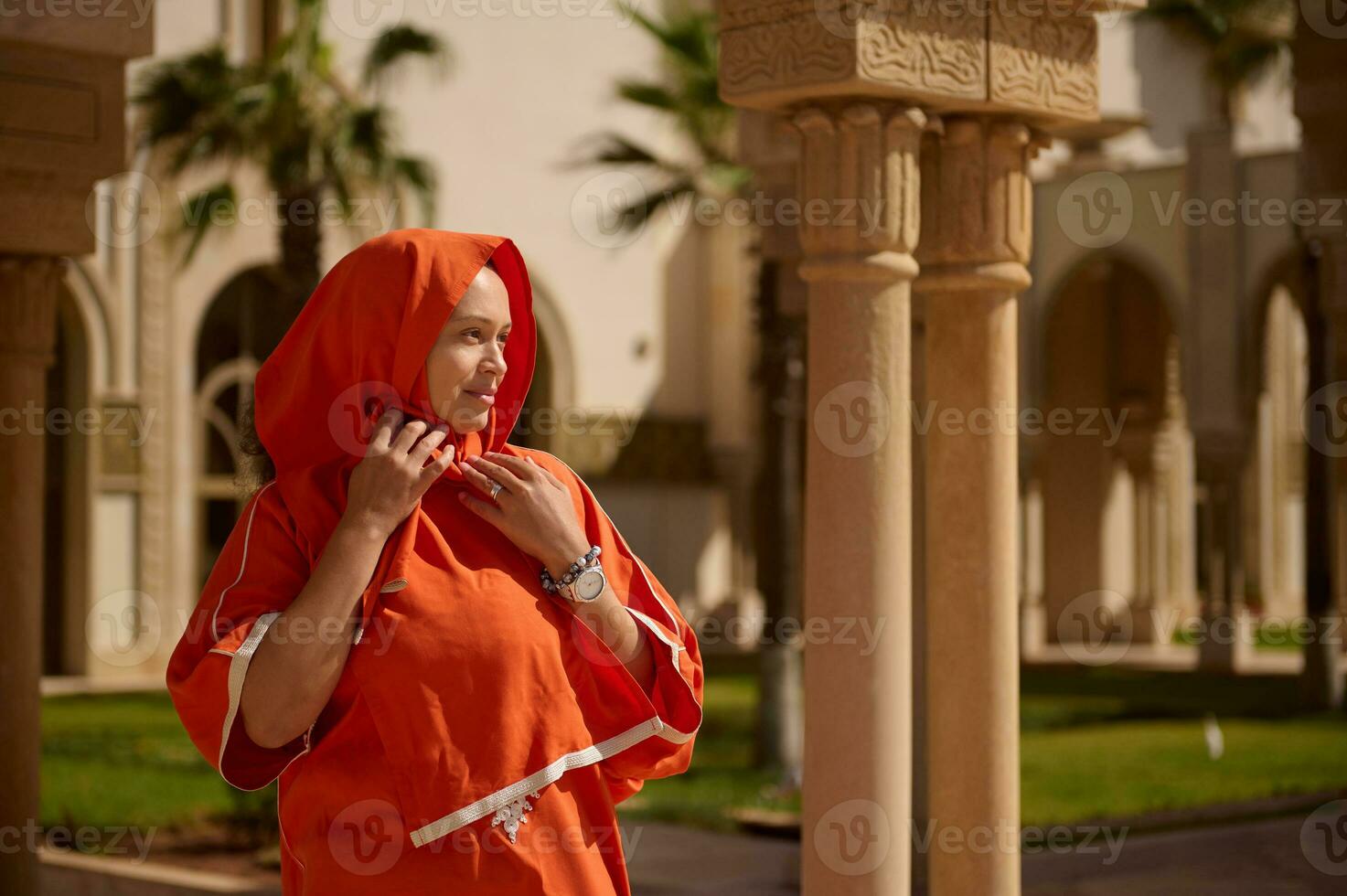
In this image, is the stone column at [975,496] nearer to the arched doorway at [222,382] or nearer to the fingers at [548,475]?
the fingers at [548,475]

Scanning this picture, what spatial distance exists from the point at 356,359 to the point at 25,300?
4068 millimetres

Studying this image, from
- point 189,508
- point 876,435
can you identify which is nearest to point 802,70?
point 876,435

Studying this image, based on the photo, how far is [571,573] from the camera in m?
2.48

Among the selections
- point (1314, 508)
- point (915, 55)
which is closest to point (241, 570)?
point (915, 55)

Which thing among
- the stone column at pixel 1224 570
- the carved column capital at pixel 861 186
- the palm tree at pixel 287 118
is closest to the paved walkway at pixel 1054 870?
the carved column capital at pixel 861 186

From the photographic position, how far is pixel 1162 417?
22.6 meters

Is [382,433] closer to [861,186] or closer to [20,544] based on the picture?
[861,186]

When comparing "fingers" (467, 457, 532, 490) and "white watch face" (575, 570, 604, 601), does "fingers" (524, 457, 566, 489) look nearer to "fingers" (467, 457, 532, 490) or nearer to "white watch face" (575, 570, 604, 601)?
"fingers" (467, 457, 532, 490)

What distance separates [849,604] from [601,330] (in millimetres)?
17455

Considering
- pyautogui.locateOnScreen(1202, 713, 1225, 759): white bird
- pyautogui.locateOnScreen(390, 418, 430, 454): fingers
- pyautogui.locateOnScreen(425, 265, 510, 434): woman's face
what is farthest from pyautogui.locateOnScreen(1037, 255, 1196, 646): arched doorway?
pyautogui.locateOnScreen(390, 418, 430, 454): fingers

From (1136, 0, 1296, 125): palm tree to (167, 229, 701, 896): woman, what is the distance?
15595 millimetres

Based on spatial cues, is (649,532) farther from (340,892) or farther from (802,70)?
(340,892)

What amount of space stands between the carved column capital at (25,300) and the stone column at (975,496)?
10.8ft

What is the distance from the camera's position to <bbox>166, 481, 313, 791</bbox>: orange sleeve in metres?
2.29
